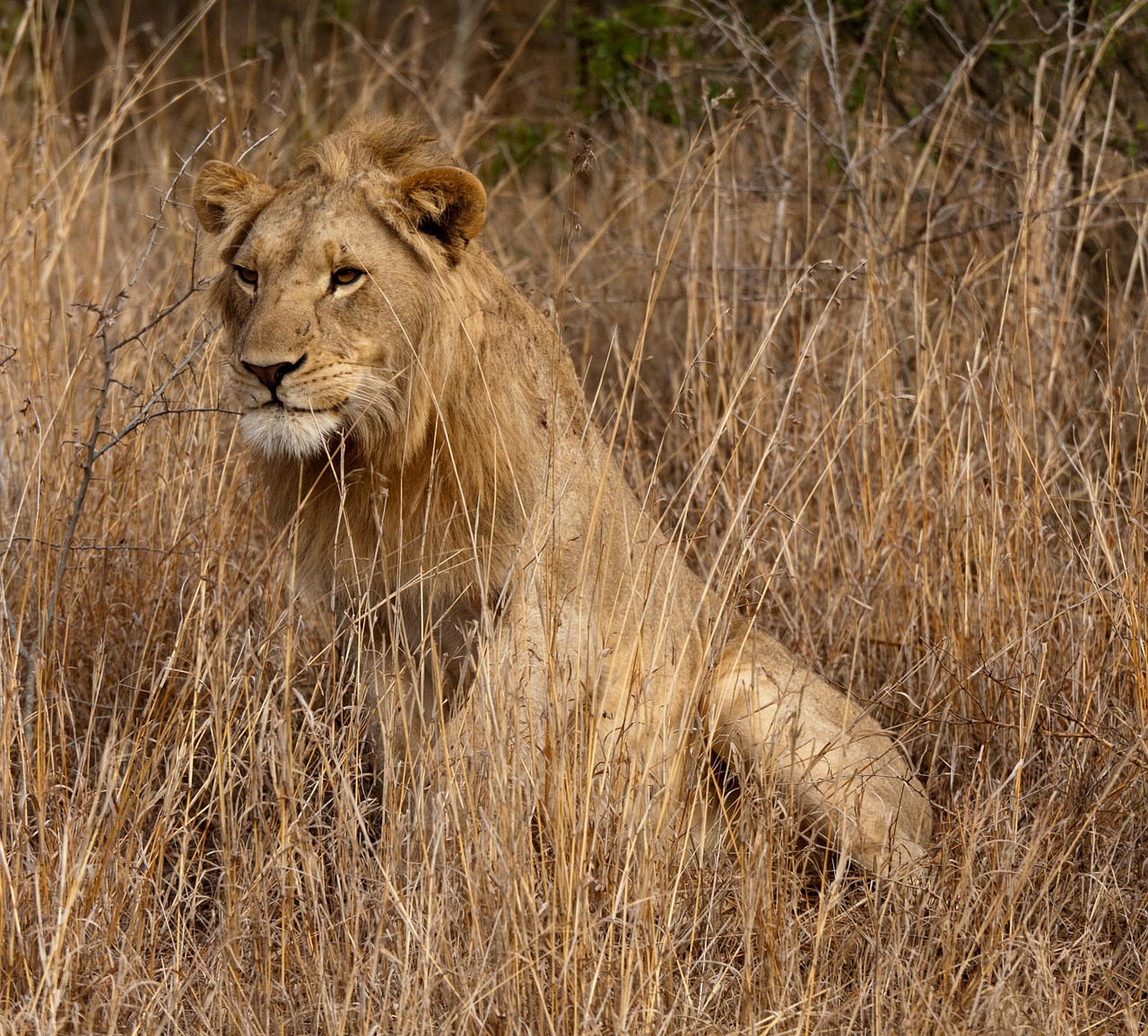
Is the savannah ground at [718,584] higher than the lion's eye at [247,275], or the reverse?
the lion's eye at [247,275]

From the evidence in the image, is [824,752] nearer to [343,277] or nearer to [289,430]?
[289,430]

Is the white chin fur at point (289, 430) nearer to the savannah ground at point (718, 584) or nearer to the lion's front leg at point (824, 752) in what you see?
→ the savannah ground at point (718, 584)

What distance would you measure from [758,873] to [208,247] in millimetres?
1874

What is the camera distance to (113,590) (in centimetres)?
401

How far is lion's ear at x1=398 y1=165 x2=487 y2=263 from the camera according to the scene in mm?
3109

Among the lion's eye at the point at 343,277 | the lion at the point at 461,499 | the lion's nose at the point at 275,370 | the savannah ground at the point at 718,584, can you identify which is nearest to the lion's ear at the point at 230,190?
the lion at the point at 461,499

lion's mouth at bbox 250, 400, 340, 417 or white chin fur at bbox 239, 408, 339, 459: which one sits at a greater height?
lion's mouth at bbox 250, 400, 340, 417

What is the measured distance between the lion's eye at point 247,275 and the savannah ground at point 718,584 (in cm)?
11

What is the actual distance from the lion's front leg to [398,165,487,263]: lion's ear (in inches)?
42.0

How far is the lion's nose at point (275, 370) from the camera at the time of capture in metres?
2.98

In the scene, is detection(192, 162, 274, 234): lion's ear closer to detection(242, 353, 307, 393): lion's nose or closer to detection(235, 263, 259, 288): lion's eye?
detection(235, 263, 259, 288): lion's eye

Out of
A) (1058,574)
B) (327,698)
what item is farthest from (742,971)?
(1058,574)

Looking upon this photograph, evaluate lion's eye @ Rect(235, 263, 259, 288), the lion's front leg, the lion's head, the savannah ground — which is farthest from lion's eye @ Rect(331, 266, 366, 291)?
the lion's front leg

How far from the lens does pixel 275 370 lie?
9.78 feet
